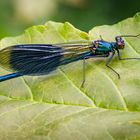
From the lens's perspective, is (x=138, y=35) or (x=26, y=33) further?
(x=26, y=33)

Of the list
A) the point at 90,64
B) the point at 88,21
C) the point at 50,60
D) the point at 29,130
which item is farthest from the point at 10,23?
the point at 29,130

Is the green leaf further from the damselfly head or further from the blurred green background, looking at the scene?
the blurred green background

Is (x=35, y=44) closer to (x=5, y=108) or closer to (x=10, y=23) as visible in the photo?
(x=5, y=108)

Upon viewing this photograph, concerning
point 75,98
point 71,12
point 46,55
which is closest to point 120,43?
point 75,98

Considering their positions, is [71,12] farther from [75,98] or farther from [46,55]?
[75,98]

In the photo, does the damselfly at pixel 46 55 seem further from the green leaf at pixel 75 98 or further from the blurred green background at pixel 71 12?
the blurred green background at pixel 71 12

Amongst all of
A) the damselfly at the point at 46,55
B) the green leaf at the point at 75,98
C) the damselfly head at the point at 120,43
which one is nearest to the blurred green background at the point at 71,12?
the damselfly at the point at 46,55
